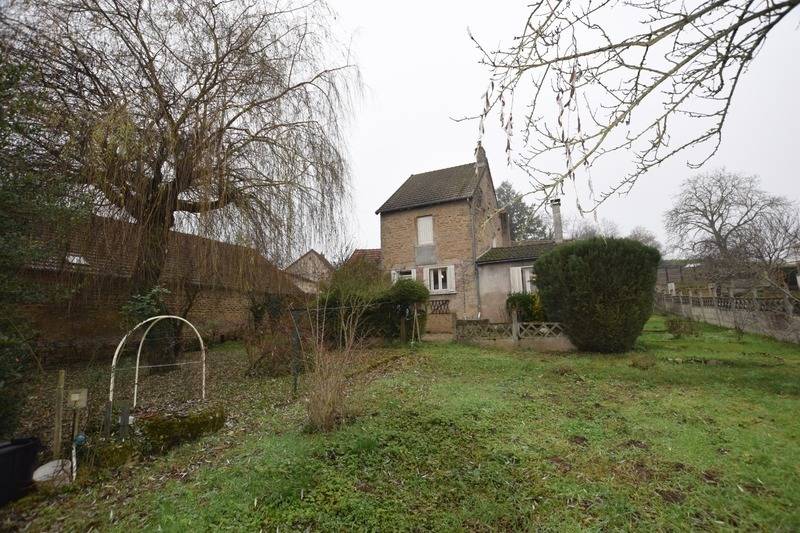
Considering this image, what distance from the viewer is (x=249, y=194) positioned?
6223 mm

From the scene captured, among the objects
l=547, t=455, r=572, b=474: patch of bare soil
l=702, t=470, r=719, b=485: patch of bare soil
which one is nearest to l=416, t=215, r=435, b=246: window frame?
l=547, t=455, r=572, b=474: patch of bare soil

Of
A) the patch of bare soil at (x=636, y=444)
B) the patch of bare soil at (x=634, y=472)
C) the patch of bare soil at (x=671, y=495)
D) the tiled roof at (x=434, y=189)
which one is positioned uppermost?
the tiled roof at (x=434, y=189)

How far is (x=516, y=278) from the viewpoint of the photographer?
16.3 meters

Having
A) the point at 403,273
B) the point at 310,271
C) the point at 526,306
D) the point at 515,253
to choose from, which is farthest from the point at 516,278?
the point at 310,271

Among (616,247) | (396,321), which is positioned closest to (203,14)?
(396,321)

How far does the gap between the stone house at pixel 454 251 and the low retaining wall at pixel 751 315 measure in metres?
7.30

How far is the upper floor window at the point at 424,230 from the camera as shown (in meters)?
18.2

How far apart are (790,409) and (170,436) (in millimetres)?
8561

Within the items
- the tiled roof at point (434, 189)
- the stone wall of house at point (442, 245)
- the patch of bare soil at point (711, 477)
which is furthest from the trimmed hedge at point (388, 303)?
the patch of bare soil at point (711, 477)

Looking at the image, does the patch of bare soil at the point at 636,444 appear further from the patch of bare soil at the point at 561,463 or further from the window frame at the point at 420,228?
the window frame at the point at 420,228

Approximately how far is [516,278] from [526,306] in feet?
6.46

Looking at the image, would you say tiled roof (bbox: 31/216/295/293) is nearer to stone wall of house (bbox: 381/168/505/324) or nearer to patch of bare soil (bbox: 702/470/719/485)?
patch of bare soil (bbox: 702/470/719/485)

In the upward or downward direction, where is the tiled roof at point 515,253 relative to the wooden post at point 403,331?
upward

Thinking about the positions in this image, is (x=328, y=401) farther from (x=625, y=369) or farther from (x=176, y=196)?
(x=625, y=369)
